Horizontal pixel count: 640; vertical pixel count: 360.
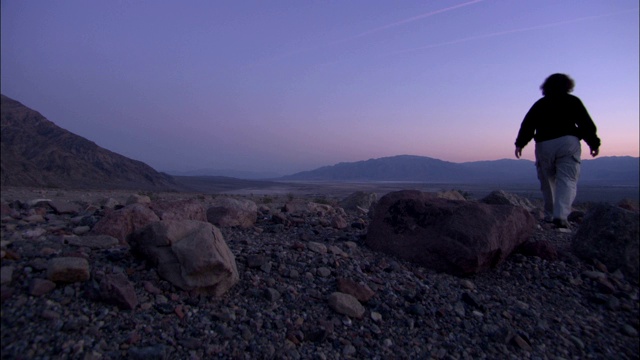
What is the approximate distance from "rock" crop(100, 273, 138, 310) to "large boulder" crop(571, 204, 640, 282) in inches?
190

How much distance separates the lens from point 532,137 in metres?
6.47

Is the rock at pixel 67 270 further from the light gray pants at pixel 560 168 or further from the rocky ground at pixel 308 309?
the light gray pants at pixel 560 168

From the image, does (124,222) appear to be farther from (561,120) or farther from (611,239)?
(561,120)

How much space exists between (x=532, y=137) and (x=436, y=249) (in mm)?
3091

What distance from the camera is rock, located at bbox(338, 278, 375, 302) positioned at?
143 inches

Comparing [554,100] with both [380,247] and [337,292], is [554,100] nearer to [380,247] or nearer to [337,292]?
[380,247]

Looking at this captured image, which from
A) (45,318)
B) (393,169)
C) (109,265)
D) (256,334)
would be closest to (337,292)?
(256,334)

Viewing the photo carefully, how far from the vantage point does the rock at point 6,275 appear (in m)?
2.83

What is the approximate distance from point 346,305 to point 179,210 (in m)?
2.74

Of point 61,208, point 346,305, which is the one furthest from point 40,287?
point 61,208

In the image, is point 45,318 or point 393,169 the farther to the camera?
point 393,169

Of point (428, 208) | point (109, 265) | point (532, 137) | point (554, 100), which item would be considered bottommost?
point (109, 265)

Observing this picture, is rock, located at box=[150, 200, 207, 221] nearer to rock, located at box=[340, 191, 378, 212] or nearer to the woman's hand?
the woman's hand

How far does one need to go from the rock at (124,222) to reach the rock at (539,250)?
424 centimetres
